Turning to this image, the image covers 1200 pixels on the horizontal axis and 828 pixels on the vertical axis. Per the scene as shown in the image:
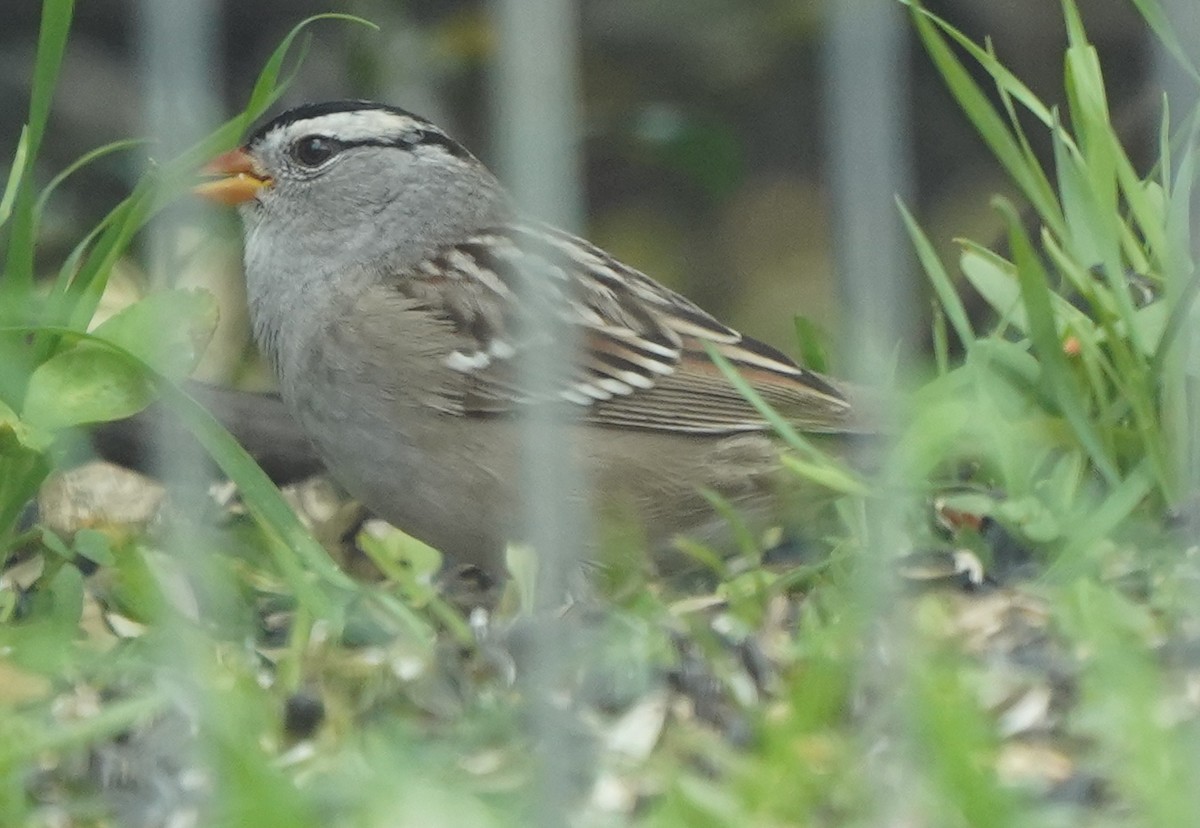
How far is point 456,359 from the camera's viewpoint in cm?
269

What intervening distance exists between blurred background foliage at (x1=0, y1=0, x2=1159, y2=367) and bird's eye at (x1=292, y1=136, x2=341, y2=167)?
2.36ft

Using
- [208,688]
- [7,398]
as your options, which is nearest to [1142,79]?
[7,398]

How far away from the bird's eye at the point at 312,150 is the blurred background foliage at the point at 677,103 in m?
0.72

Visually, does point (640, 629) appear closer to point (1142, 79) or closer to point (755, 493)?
point (755, 493)

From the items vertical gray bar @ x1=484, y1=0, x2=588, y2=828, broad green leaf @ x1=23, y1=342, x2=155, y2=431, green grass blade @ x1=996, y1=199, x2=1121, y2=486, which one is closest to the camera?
vertical gray bar @ x1=484, y1=0, x2=588, y2=828

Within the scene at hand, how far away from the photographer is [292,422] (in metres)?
3.06

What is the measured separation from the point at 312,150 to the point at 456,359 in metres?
0.43

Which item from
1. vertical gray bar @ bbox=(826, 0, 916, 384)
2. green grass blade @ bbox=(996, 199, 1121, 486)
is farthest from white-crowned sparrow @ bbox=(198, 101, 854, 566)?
vertical gray bar @ bbox=(826, 0, 916, 384)

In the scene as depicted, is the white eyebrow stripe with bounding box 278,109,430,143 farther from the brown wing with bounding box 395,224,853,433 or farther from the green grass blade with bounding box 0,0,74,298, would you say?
the green grass blade with bounding box 0,0,74,298

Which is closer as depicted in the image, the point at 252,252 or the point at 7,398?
the point at 7,398

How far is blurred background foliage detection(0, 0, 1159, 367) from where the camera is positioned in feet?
12.7

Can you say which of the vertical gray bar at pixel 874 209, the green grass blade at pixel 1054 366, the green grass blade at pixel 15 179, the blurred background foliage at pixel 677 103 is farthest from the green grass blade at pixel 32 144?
the blurred background foliage at pixel 677 103

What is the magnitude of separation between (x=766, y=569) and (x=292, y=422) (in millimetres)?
834

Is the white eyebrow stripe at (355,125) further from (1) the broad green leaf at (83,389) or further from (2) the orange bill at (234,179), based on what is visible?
(1) the broad green leaf at (83,389)
